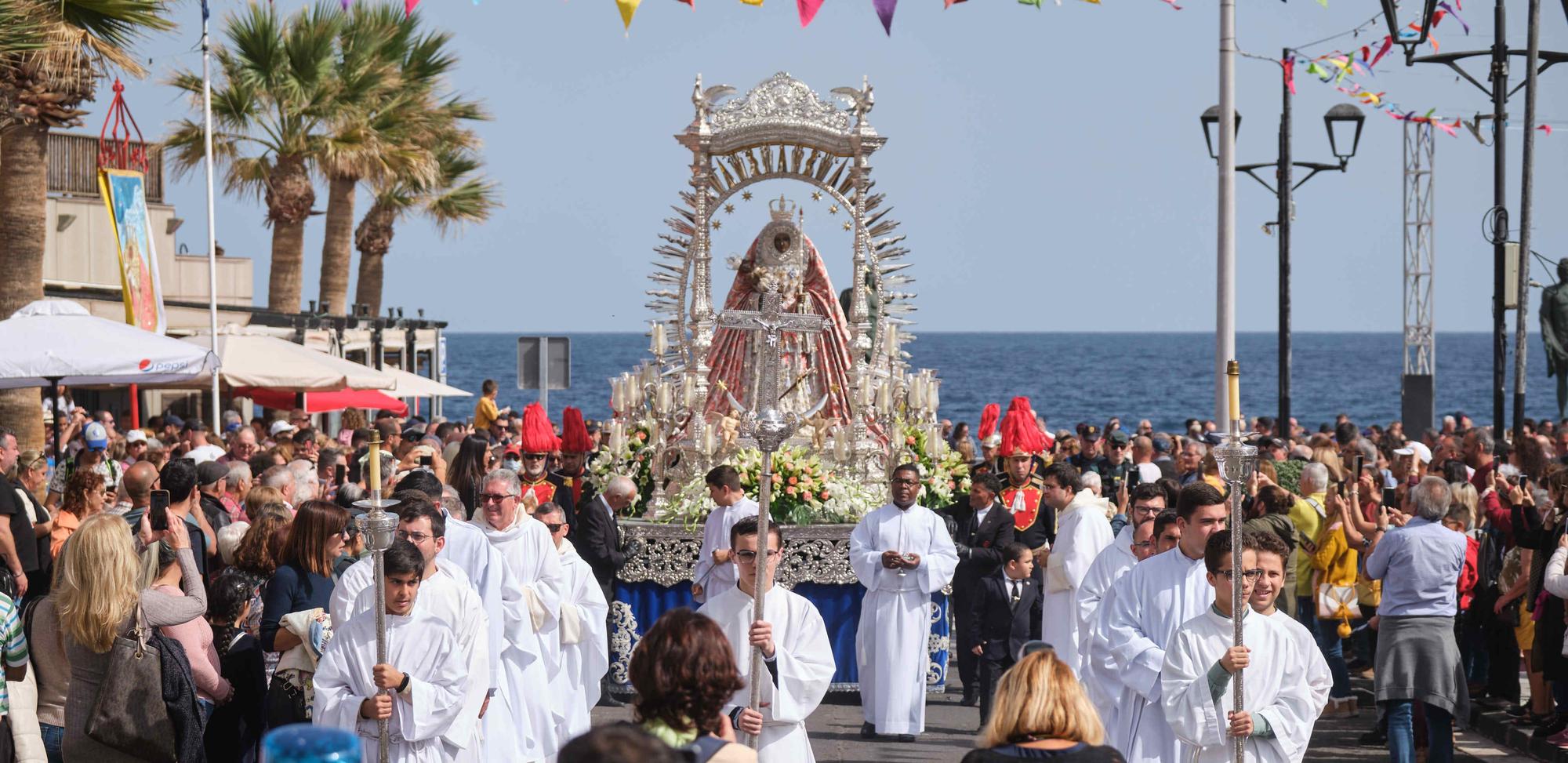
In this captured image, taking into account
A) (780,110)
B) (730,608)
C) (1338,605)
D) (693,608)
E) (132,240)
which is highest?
(780,110)

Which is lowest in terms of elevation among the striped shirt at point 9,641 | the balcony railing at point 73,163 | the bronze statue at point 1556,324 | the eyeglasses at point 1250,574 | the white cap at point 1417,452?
the striped shirt at point 9,641

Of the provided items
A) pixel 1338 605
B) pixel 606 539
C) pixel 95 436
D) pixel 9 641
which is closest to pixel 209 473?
pixel 606 539

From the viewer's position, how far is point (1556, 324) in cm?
1764

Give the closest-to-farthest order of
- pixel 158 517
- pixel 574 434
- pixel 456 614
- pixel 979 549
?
1. pixel 456 614
2. pixel 158 517
3. pixel 979 549
4. pixel 574 434

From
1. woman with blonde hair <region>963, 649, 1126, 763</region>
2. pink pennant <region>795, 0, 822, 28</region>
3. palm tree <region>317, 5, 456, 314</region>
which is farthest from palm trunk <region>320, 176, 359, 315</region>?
woman with blonde hair <region>963, 649, 1126, 763</region>

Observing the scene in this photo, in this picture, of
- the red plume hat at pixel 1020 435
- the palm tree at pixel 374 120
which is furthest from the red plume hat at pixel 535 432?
the palm tree at pixel 374 120

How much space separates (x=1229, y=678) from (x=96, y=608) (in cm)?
416

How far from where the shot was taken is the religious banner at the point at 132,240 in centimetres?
1642

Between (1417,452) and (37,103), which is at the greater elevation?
(37,103)

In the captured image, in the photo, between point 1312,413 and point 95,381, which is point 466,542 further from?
point 1312,413

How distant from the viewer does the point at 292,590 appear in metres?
7.48

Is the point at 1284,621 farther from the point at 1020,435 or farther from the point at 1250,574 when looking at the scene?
the point at 1020,435

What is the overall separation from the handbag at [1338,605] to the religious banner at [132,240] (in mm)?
10555

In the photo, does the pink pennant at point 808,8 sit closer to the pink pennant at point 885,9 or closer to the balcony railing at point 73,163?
the pink pennant at point 885,9
